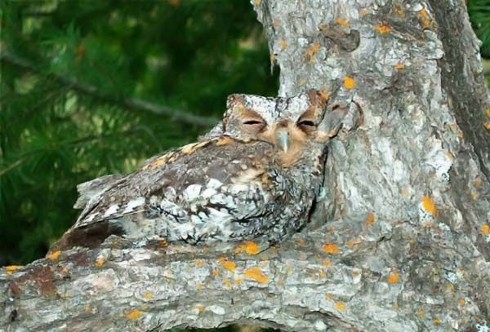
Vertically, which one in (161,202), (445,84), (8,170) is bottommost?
(8,170)

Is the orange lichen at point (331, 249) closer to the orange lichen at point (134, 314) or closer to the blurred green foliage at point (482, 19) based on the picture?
the orange lichen at point (134, 314)

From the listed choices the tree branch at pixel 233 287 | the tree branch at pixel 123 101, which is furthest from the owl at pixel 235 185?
the tree branch at pixel 123 101

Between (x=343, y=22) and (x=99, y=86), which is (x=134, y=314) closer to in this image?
(x=343, y=22)

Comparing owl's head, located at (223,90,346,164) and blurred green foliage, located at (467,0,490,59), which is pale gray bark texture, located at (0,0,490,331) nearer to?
owl's head, located at (223,90,346,164)

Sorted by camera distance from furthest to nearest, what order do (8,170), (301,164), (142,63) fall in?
1. (142,63)
2. (8,170)
3. (301,164)

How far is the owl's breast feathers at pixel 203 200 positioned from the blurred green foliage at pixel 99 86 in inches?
41.0

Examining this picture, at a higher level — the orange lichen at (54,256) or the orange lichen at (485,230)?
the orange lichen at (54,256)

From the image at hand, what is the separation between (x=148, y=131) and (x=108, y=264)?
180 cm

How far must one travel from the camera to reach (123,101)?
3906 mm

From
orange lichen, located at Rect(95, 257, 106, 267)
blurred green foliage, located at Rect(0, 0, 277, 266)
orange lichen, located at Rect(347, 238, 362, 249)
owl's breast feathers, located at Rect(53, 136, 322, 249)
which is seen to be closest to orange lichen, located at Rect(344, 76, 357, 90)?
owl's breast feathers, located at Rect(53, 136, 322, 249)

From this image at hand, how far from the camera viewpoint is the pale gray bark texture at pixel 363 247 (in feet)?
6.04

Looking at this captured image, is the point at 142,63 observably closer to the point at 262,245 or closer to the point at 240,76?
the point at 240,76

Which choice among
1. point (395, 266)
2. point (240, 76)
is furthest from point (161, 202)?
point (240, 76)

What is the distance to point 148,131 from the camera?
3.62 meters
